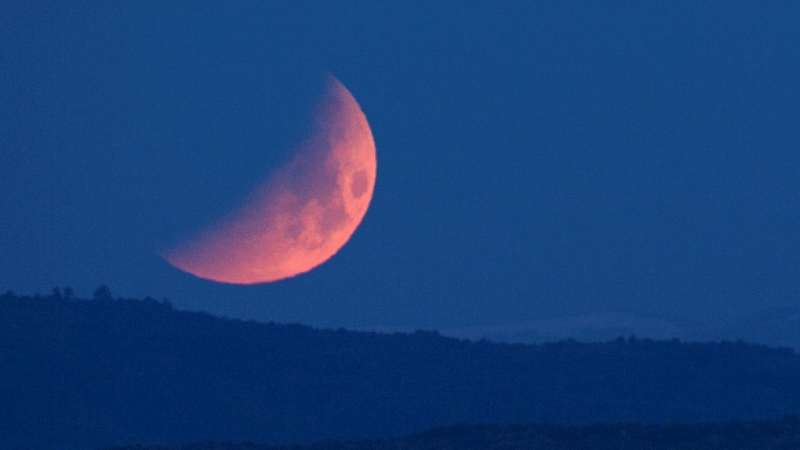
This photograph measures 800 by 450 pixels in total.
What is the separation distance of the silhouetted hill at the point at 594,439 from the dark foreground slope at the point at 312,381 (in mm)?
13119

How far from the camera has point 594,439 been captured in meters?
27.2

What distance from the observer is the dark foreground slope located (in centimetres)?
4169

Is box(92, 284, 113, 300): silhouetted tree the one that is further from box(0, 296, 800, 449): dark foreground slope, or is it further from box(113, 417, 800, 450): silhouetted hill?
box(113, 417, 800, 450): silhouetted hill

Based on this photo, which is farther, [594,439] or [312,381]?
[312,381]

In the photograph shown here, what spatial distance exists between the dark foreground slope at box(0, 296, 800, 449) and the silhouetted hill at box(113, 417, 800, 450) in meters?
13.1

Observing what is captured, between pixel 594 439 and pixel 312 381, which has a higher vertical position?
pixel 312 381

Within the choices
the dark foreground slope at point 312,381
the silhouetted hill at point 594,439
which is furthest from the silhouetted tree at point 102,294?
the silhouetted hill at point 594,439

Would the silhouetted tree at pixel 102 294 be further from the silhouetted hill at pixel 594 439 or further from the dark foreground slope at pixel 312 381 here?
the silhouetted hill at pixel 594 439

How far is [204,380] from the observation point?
148 ft

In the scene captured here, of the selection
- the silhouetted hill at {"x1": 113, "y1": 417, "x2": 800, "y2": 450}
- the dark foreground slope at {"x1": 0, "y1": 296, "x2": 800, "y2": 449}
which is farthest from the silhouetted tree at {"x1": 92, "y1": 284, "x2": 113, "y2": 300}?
the silhouetted hill at {"x1": 113, "y1": 417, "x2": 800, "y2": 450}

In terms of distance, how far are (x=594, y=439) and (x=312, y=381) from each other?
19.9 m

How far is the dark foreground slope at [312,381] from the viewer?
41688 millimetres

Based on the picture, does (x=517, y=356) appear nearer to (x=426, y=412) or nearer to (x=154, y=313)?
(x=426, y=412)

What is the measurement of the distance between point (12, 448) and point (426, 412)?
13930mm
